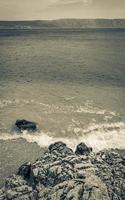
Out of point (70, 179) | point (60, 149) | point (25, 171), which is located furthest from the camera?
point (60, 149)

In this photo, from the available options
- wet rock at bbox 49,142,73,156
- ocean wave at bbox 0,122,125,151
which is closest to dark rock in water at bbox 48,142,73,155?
wet rock at bbox 49,142,73,156

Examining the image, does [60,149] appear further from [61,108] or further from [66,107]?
[66,107]

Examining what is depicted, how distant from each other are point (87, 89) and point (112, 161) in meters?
37.9

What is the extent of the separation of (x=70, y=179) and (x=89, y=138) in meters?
16.6

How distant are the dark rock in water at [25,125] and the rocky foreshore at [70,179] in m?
13.4

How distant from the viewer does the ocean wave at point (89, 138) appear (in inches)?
1547

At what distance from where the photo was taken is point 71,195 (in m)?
22.9

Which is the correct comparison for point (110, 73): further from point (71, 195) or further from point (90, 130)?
point (71, 195)

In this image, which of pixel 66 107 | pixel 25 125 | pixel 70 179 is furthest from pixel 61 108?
pixel 70 179

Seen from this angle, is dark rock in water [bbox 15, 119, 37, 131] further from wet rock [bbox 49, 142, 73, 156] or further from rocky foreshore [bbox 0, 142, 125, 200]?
rocky foreshore [bbox 0, 142, 125, 200]

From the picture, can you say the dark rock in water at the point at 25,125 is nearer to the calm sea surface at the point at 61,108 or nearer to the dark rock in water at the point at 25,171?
the calm sea surface at the point at 61,108

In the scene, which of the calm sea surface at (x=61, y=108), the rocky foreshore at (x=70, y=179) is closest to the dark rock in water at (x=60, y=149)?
the rocky foreshore at (x=70, y=179)

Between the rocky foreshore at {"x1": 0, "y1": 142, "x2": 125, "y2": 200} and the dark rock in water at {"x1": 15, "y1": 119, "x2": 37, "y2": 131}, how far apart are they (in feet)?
43.8

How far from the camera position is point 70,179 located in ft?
81.2
